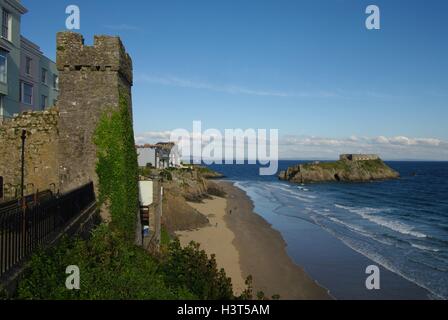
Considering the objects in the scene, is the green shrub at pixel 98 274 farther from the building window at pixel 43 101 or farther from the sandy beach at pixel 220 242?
the building window at pixel 43 101

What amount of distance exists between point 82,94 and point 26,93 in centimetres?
2558

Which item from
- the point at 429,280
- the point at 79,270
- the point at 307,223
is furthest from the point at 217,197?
the point at 79,270

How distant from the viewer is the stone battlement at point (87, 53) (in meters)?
14.6

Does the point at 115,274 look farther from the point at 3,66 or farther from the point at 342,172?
the point at 342,172

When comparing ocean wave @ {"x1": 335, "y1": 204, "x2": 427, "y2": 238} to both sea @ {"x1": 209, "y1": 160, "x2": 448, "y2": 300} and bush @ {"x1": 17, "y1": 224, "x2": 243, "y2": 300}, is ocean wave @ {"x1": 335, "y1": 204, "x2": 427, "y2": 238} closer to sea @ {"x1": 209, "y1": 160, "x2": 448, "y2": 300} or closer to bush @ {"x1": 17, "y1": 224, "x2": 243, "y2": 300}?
sea @ {"x1": 209, "y1": 160, "x2": 448, "y2": 300}

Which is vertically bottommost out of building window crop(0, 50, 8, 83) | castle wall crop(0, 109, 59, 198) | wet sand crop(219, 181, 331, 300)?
wet sand crop(219, 181, 331, 300)

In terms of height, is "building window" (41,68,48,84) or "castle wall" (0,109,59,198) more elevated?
"building window" (41,68,48,84)

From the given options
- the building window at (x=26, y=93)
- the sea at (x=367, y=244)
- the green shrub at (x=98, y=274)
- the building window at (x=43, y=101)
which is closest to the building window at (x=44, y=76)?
the building window at (x=43, y=101)

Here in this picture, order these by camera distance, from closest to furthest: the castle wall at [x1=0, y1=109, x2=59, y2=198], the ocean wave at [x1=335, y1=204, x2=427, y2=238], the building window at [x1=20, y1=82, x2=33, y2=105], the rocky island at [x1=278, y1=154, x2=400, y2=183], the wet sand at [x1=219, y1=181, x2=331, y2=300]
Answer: the castle wall at [x1=0, y1=109, x2=59, y2=198], the wet sand at [x1=219, y1=181, x2=331, y2=300], the building window at [x1=20, y1=82, x2=33, y2=105], the ocean wave at [x1=335, y1=204, x2=427, y2=238], the rocky island at [x1=278, y1=154, x2=400, y2=183]

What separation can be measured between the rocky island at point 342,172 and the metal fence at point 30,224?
111 m

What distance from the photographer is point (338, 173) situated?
125312mm

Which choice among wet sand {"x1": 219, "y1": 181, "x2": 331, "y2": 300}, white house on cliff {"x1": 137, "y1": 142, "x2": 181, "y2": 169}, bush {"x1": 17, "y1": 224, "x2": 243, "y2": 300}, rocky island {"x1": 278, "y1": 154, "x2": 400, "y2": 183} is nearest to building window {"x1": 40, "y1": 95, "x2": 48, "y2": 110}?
wet sand {"x1": 219, "y1": 181, "x2": 331, "y2": 300}

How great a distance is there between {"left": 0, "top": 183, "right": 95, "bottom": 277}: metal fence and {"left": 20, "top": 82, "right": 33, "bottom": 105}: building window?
2798 centimetres

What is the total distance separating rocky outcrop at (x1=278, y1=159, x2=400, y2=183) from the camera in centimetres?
12169
